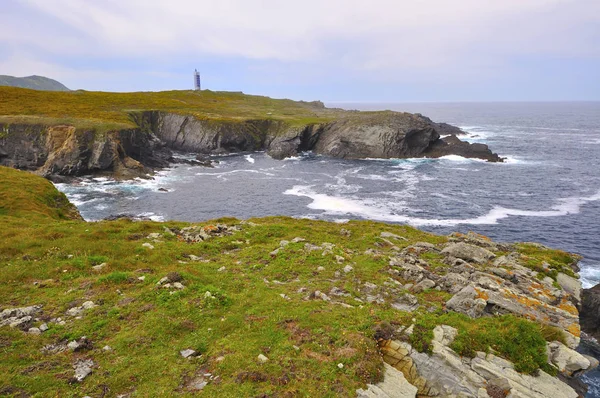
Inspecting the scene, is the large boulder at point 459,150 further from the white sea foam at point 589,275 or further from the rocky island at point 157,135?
the white sea foam at point 589,275

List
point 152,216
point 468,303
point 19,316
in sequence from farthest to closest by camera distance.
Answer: point 152,216
point 468,303
point 19,316

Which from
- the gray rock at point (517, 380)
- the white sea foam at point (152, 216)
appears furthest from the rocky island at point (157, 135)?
the gray rock at point (517, 380)

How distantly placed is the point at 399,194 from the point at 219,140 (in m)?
72.4

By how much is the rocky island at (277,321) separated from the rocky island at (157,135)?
6283 cm

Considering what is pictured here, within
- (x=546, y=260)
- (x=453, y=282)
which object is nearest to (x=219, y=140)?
(x=546, y=260)

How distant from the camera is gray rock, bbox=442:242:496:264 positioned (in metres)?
24.8

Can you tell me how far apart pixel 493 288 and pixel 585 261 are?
32.9m

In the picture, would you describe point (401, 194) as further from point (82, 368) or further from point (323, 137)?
point (82, 368)

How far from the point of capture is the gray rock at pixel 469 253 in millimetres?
24828

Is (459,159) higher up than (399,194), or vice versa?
(459,159)

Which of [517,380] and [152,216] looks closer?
[517,380]

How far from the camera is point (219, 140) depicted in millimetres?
121438

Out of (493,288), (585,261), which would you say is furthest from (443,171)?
(493,288)

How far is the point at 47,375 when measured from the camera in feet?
37.0
